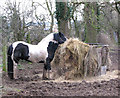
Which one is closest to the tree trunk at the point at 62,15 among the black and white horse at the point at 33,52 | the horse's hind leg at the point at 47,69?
the black and white horse at the point at 33,52

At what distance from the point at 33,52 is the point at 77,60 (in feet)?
4.94

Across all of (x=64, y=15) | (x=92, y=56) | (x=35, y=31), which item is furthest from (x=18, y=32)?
(x=92, y=56)

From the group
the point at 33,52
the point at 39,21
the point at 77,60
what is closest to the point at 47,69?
the point at 33,52

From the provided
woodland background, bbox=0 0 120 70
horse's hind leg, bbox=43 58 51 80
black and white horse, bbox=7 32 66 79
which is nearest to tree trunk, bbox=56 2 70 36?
woodland background, bbox=0 0 120 70

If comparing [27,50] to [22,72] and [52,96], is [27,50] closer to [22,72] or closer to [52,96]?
[22,72]

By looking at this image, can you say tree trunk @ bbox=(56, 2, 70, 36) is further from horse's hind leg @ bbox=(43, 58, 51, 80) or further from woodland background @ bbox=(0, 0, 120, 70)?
horse's hind leg @ bbox=(43, 58, 51, 80)

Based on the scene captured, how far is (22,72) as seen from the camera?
29.0 ft

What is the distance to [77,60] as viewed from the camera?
23.9 ft

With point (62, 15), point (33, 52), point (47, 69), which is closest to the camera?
point (33, 52)

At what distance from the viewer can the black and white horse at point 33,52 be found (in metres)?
6.99

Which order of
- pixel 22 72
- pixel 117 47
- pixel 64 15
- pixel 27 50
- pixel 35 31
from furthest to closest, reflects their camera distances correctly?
pixel 117 47 < pixel 64 15 < pixel 35 31 < pixel 22 72 < pixel 27 50

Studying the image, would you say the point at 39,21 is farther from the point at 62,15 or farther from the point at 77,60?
the point at 77,60

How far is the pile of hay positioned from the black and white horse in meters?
0.33

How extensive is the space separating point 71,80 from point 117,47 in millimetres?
8880
